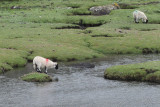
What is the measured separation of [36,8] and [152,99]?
6351cm

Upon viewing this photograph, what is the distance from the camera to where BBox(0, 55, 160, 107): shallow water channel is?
30.8 meters

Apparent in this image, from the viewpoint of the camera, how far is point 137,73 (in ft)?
125

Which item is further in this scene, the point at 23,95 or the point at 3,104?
the point at 23,95

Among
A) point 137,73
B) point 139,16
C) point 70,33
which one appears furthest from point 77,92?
point 139,16

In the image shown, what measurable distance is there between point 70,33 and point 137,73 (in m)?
27.0

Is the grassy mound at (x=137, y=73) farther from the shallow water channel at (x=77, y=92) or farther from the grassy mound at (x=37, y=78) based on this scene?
the grassy mound at (x=37, y=78)

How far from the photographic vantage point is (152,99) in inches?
1238

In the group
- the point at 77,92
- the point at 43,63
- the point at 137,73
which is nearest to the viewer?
the point at 77,92

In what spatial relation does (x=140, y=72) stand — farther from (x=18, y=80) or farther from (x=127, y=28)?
(x=127, y=28)

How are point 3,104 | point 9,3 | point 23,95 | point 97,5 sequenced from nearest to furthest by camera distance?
point 3,104 → point 23,95 → point 97,5 → point 9,3

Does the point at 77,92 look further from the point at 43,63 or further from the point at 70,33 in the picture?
the point at 70,33

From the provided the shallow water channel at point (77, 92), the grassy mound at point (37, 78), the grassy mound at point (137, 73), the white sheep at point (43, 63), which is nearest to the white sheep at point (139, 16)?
the shallow water channel at point (77, 92)

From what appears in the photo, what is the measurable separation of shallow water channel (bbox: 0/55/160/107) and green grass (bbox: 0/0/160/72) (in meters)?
7.94

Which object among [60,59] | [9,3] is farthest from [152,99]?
[9,3]
